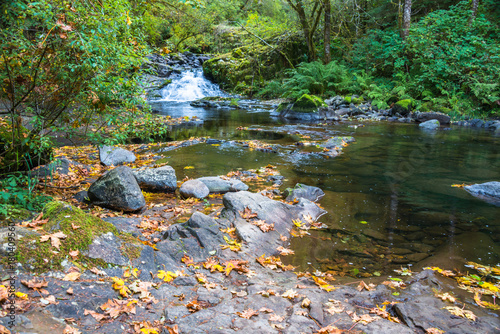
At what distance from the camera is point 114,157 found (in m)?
8.34

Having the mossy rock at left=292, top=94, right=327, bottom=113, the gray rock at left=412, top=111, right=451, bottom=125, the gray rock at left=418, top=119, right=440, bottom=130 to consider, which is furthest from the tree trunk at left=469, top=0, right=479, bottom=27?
the mossy rock at left=292, top=94, right=327, bottom=113

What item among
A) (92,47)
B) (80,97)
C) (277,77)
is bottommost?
(80,97)

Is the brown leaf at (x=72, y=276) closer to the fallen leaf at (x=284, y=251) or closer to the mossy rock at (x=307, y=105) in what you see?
the fallen leaf at (x=284, y=251)

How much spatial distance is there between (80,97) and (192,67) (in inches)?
1148

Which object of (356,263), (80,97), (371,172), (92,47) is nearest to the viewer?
(92,47)

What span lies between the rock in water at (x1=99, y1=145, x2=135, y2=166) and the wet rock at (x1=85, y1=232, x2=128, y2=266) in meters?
5.42

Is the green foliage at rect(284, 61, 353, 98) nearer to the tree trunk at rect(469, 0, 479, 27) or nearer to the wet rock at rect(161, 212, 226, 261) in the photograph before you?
the tree trunk at rect(469, 0, 479, 27)

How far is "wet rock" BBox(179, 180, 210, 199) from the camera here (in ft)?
19.7

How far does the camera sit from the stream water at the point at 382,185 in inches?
167

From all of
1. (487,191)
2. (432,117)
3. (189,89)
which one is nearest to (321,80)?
(432,117)

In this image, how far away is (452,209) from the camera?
5652 mm

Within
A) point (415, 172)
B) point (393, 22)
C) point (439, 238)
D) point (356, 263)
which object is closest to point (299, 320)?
point (356, 263)

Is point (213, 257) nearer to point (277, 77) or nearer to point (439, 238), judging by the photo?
point (439, 238)

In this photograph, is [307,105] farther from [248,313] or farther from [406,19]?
[248,313]
